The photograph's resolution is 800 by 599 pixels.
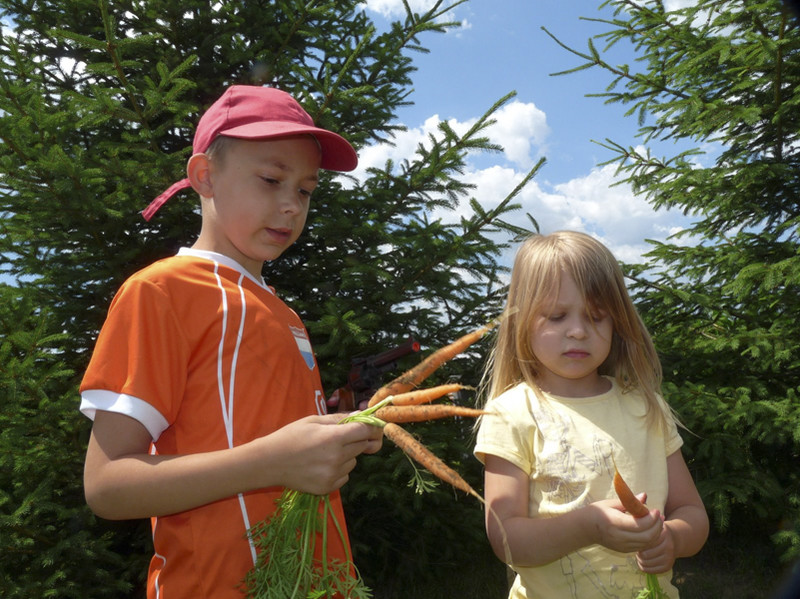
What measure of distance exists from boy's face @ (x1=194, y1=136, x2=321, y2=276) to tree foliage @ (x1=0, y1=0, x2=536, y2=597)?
1.91 meters

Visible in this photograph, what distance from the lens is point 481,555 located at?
504 cm

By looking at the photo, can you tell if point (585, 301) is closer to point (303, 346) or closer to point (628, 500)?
point (628, 500)

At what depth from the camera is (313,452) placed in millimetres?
1313

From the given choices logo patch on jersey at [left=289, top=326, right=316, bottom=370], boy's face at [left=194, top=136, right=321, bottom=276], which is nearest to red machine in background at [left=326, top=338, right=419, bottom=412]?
logo patch on jersey at [left=289, top=326, right=316, bottom=370]

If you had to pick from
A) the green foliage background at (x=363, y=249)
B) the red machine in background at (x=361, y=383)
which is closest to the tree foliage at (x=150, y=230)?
the green foliage background at (x=363, y=249)

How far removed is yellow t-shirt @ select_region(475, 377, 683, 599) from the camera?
6.30 ft

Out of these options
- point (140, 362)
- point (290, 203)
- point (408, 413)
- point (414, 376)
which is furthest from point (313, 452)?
point (290, 203)

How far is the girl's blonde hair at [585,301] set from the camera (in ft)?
7.04

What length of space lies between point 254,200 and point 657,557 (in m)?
1.56

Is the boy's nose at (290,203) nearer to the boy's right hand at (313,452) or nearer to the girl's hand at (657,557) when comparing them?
the boy's right hand at (313,452)

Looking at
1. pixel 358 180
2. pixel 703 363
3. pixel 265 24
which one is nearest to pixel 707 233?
pixel 703 363

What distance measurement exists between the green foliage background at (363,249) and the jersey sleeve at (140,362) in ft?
7.35

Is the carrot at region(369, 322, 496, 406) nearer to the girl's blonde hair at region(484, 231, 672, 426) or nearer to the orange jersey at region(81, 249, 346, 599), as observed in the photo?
the orange jersey at region(81, 249, 346, 599)

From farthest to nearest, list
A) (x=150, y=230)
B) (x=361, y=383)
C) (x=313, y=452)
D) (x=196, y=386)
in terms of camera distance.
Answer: (x=150, y=230) → (x=361, y=383) → (x=196, y=386) → (x=313, y=452)
